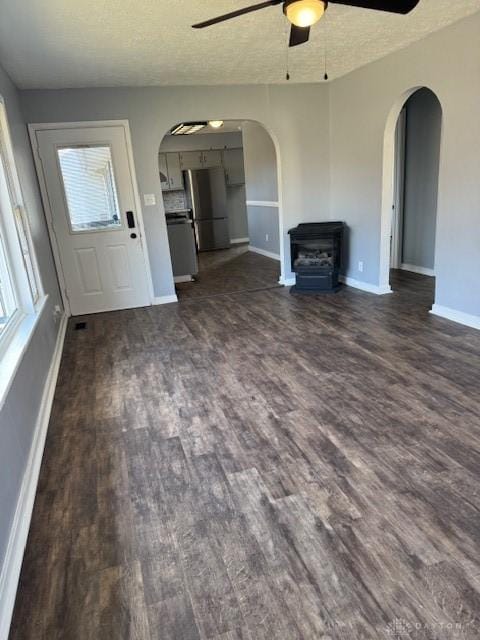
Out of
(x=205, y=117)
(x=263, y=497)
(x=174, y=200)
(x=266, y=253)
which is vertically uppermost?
(x=205, y=117)

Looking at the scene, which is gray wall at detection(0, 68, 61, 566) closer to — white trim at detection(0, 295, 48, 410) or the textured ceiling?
white trim at detection(0, 295, 48, 410)

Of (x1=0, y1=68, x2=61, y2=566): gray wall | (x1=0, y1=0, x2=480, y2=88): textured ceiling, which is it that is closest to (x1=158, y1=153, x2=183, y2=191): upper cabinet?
(x1=0, y1=0, x2=480, y2=88): textured ceiling

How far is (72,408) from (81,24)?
2640mm

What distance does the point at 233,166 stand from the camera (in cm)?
1020

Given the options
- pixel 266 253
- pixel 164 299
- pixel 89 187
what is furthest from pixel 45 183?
pixel 266 253

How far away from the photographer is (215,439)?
8.02 ft

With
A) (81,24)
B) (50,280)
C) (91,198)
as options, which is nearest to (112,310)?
(50,280)

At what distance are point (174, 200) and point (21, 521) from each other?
8.98 m

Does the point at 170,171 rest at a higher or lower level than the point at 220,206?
higher

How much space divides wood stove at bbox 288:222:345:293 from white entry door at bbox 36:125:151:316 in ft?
6.33

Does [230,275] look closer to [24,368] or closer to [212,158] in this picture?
[212,158]

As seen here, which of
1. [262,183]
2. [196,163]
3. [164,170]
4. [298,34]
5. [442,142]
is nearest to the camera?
[298,34]

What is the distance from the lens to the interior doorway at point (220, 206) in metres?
6.64

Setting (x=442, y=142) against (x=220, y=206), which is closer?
(x=442, y=142)
